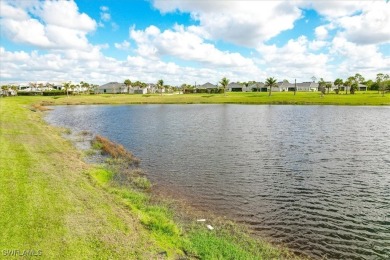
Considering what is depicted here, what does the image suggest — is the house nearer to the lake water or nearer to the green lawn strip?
the lake water

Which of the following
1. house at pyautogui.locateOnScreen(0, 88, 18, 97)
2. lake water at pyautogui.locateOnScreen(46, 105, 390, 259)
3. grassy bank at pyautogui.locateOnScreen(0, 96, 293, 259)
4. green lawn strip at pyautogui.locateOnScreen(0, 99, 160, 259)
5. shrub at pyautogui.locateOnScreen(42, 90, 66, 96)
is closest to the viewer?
green lawn strip at pyautogui.locateOnScreen(0, 99, 160, 259)

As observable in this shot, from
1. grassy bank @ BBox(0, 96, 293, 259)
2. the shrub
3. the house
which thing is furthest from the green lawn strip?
the house

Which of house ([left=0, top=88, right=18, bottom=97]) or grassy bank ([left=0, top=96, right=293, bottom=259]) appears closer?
grassy bank ([left=0, top=96, right=293, bottom=259])

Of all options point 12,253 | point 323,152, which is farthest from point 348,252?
point 323,152

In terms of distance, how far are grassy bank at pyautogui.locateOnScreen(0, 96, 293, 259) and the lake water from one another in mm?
2942

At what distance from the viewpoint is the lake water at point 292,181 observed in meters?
16.7

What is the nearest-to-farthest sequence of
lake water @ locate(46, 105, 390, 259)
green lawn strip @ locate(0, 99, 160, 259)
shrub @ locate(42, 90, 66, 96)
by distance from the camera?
1. green lawn strip @ locate(0, 99, 160, 259)
2. lake water @ locate(46, 105, 390, 259)
3. shrub @ locate(42, 90, 66, 96)

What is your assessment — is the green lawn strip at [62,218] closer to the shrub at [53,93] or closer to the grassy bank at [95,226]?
the grassy bank at [95,226]

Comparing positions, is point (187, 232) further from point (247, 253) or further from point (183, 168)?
point (183, 168)

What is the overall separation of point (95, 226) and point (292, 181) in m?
16.9

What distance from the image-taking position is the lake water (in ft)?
54.7

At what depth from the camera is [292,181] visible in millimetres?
25453

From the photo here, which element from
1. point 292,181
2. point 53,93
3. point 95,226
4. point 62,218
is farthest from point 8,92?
point 95,226

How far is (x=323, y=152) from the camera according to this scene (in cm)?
3569
